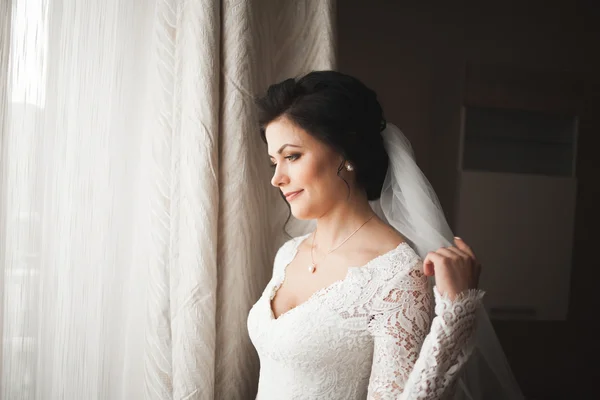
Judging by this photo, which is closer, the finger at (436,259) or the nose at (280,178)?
the finger at (436,259)

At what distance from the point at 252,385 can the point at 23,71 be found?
3.32ft

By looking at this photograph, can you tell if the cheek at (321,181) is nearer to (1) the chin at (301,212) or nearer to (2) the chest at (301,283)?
(1) the chin at (301,212)

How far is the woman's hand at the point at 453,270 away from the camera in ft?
3.21

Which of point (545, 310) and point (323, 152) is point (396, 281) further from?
point (545, 310)

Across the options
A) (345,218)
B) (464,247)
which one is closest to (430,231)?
(464,247)

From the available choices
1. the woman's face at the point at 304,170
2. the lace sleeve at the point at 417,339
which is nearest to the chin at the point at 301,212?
the woman's face at the point at 304,170

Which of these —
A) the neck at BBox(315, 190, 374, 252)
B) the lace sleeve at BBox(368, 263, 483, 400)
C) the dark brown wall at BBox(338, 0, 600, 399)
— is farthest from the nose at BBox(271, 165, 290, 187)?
the dark brown wall at BBox(338, 0, 600, 399)

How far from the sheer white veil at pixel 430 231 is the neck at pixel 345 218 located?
58 mm

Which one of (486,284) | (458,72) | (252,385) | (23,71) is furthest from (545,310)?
(23,71)

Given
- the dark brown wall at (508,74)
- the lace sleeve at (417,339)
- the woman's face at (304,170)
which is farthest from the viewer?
the dark brown wall at (508,74)

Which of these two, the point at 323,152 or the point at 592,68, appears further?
the point at 592,68

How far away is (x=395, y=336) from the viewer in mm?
1049

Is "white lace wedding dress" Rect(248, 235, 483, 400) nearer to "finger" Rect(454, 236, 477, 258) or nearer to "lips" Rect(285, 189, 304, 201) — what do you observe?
"finger" Rect(454, 236, 477, 258)

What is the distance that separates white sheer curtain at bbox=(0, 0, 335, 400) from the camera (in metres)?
1.20
